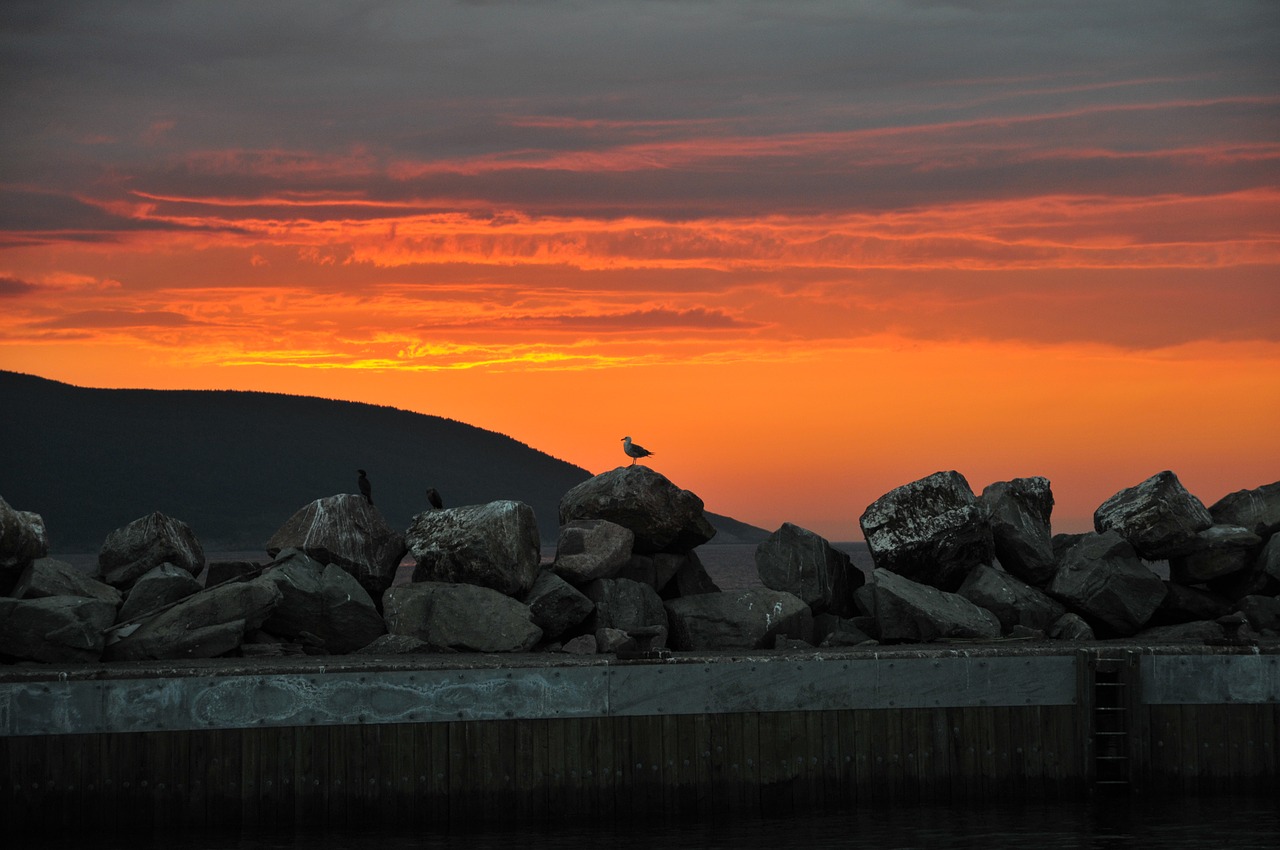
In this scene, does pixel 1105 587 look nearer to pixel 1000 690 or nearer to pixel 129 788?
pixel 1000 690

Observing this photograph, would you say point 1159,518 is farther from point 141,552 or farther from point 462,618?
point 141,552

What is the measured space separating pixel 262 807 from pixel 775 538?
9.67 metres

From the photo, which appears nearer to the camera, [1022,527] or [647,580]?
[647,580]

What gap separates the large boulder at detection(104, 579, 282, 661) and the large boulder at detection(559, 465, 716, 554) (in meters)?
5.20

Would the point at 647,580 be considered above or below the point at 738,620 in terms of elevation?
above

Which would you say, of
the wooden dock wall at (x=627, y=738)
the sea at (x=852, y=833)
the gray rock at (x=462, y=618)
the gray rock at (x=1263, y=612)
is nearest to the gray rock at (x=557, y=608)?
the gray rock at (x=462, y=618)

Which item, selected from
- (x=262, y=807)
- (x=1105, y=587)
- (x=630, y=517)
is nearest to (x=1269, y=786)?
(x=1105, y=587)

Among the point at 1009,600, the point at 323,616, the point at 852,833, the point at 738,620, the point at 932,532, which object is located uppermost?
the point at 932,532

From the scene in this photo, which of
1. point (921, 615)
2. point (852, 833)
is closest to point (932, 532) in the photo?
point (921, 615)

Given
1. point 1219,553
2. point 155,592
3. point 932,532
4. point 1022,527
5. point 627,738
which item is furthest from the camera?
point 1022,527

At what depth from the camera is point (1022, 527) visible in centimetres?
2453

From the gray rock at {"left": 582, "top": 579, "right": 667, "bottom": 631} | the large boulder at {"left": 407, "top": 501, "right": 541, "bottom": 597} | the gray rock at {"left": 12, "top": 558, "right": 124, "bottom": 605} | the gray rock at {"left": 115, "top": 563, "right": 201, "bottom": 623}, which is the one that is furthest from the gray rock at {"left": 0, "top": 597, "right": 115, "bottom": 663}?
the gray rock at {"left": 582, "top": 579, "right": 667, "bottom": 631}

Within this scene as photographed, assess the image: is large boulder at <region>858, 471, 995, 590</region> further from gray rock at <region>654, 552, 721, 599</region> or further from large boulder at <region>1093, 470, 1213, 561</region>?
gray rock at <region>654, 552, 721, 599</region>

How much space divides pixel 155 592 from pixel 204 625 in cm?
147
